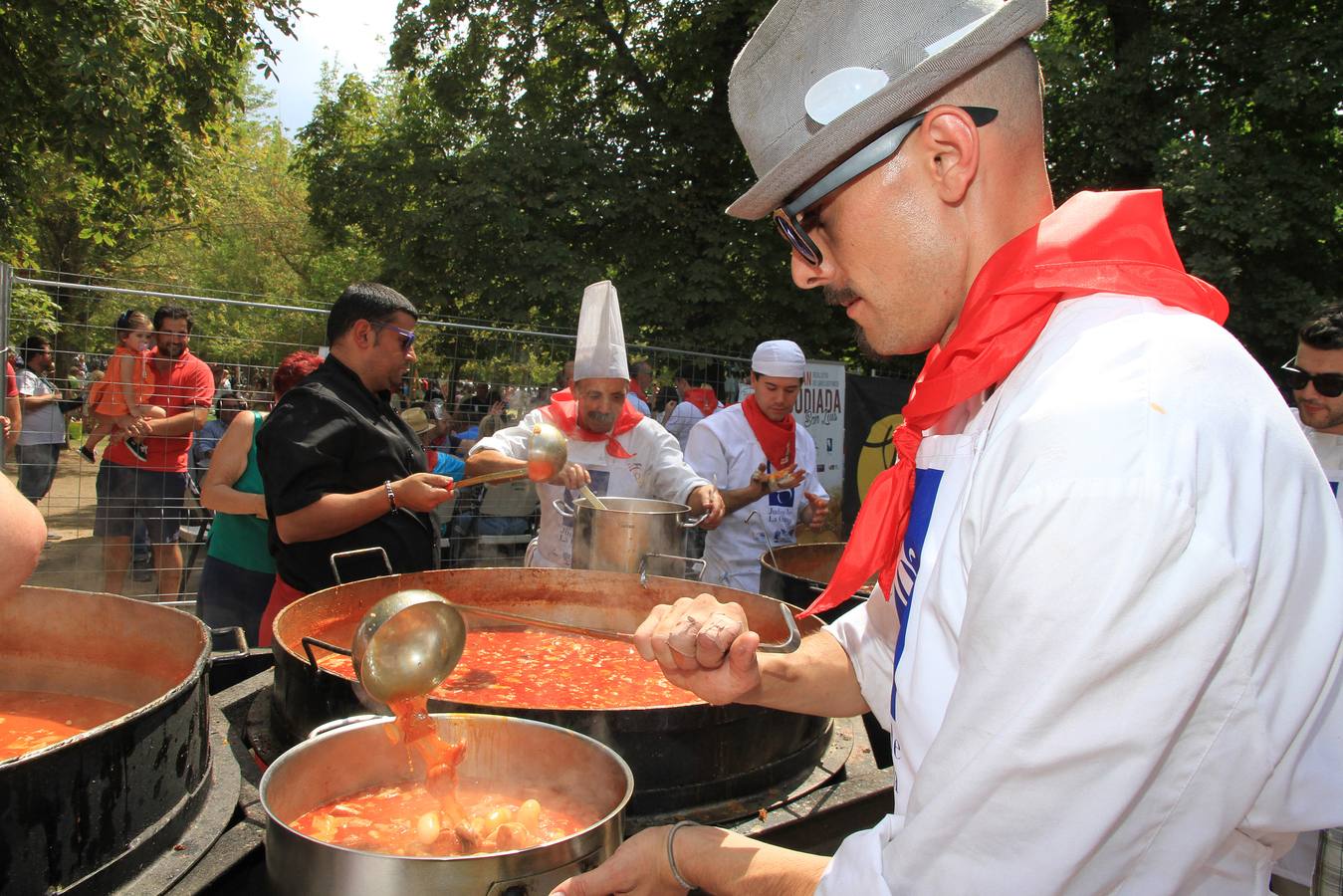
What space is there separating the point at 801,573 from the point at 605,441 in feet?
4.07

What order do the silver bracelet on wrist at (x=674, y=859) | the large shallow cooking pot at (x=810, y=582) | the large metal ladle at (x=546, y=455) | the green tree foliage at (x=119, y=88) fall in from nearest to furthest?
the silver bracelet on wrist at (x=674, y=859) < the large shallow cooking pot at (x=810, y=582) < the large metal ladle at (x=546, y=455) < the green tree foliage at (x=119, y=88)

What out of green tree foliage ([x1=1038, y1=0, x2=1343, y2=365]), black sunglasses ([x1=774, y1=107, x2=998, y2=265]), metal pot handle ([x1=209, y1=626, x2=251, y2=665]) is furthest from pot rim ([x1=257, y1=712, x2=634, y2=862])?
green tree foliage ([x1=1038, y1=0, x2=1343, y2=365])

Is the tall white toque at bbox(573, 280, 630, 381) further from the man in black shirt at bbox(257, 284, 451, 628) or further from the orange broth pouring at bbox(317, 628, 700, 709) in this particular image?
the orange broth pouring at bbox(317, 628, 700, 709)

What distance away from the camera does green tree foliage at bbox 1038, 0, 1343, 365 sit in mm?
12844

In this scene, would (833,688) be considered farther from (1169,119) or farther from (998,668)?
(1169,119)

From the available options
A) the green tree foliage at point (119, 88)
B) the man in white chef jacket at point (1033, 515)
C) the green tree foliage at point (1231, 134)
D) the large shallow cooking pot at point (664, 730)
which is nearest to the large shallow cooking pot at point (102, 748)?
the large shallow cooking pot at point (664, 730)

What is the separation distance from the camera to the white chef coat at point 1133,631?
31.6 inches

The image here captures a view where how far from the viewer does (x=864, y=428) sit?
9.00 m

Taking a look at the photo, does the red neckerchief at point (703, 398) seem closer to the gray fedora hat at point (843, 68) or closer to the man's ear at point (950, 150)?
the gray fedora hat at point (843, 68)

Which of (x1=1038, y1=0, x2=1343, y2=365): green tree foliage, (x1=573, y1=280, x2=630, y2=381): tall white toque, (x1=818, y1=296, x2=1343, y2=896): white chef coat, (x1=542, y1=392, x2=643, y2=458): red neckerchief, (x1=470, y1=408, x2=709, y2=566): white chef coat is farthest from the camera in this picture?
(x1=1038, y1=0, x2=1343, y2=365): green tree foliage

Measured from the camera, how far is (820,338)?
16.2 m

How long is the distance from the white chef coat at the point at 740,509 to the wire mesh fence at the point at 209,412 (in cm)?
247

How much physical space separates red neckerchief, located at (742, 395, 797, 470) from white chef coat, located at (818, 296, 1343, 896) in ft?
14.4

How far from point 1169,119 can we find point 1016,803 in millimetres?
15958
